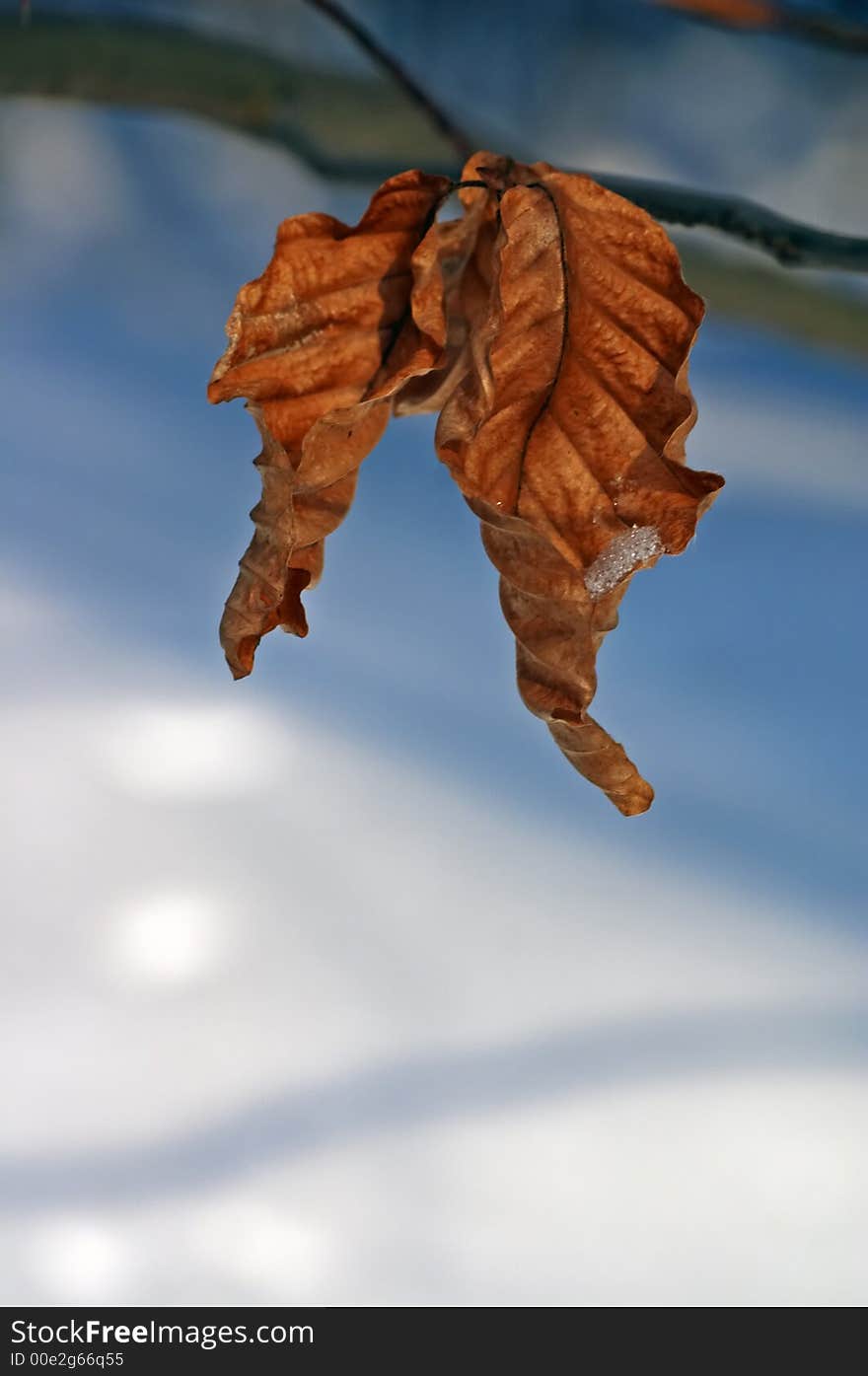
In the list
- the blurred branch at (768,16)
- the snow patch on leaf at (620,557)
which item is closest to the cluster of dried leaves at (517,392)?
the snow patch on leaf at (620,557)

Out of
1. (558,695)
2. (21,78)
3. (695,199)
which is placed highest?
(21,78)

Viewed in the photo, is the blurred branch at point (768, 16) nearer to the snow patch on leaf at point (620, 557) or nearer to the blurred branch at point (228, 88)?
the blurred branch at point (228, 88)

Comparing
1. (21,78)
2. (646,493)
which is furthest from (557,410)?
(21,78)

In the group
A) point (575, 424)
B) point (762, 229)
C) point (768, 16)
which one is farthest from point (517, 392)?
point (768, 16)

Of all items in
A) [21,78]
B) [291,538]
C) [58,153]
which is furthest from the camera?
[58,153]

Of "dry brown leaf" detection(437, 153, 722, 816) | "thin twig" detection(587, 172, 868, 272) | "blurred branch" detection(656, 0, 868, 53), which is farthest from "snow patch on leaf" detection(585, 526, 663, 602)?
"blurred branch" detection(656, 0, 868, 53)

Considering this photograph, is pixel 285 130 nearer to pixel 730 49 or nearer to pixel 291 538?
pixel 730 49

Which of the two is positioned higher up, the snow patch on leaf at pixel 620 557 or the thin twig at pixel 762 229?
the thin twig at pixel 762 229
